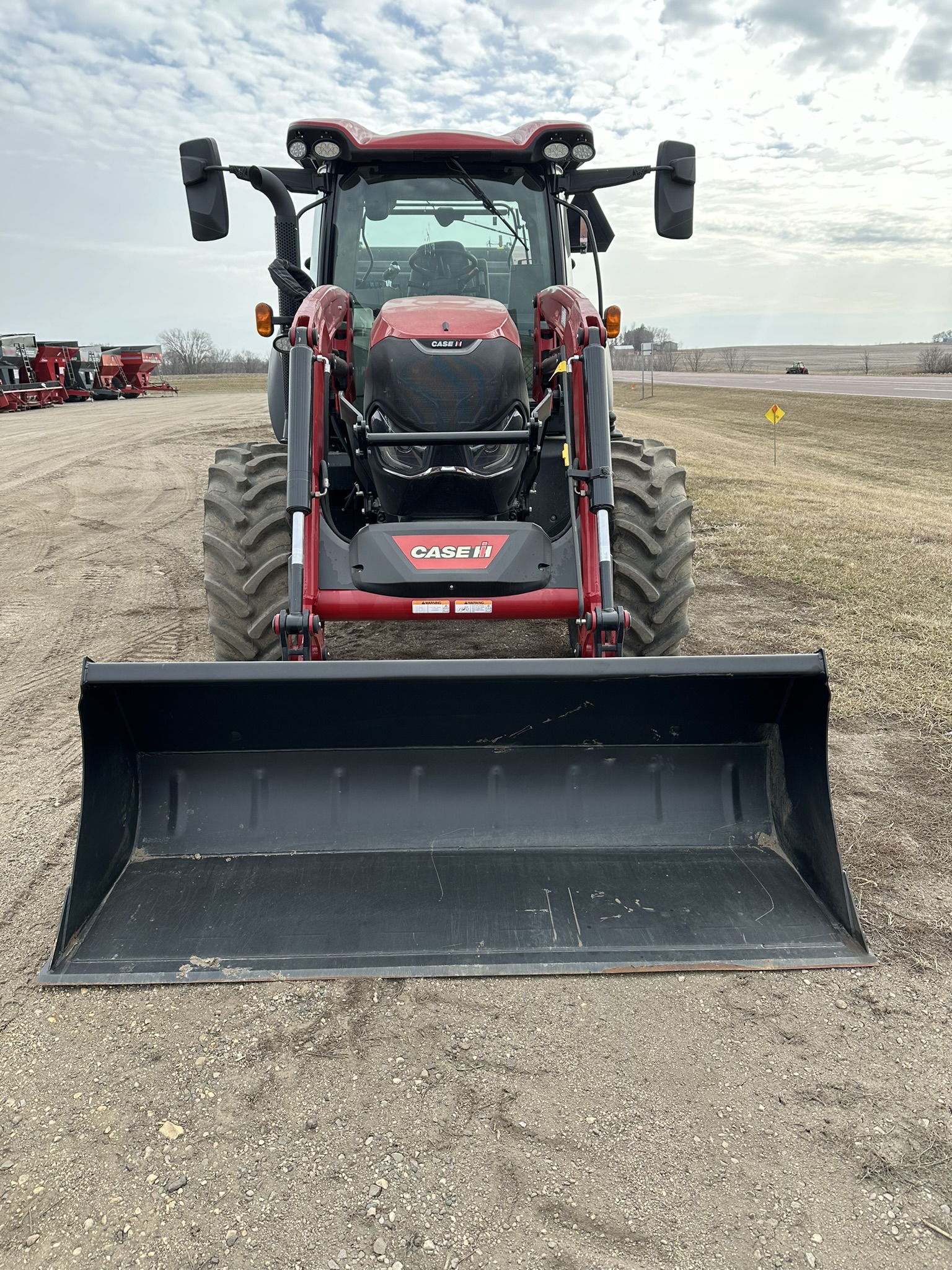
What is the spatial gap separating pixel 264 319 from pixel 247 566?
1.31 m

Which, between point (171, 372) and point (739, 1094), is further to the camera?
point (171, 372)

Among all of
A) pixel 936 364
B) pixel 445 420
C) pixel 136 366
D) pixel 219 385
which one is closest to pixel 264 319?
pixel 445 420

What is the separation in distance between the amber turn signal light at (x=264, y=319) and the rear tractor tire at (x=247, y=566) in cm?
82

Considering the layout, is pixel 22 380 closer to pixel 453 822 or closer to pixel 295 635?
pixel 295 635

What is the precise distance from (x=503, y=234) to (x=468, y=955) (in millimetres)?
3599

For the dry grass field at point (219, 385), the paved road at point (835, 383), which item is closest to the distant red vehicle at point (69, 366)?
the dry grass field at point (219, 385)

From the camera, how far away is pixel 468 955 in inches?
100

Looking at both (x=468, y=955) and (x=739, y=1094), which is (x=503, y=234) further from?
(x=739, y=1094)

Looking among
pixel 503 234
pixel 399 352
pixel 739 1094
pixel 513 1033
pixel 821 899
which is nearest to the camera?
pixel 739 1094

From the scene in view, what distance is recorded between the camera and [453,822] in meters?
3.02

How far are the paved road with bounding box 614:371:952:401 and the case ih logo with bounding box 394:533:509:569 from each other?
32.0 metres

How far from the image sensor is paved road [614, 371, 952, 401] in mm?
35938

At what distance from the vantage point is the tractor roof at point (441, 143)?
4.15 meters

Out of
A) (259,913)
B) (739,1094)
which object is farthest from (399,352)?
(739,1094)
